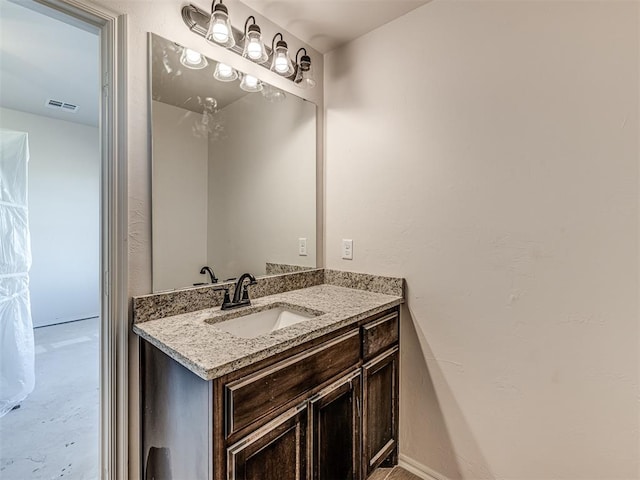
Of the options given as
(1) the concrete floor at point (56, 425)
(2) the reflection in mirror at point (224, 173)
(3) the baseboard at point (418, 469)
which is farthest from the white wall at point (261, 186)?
(3) the baseboard at point (418, 469)

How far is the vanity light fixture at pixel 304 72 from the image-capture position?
1.77 metres

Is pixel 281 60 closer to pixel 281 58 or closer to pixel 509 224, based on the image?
pixel 281 58

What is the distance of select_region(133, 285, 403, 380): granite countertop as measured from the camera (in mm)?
906

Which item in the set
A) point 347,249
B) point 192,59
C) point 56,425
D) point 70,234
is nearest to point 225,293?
point 347,249

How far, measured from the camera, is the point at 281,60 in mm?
1639

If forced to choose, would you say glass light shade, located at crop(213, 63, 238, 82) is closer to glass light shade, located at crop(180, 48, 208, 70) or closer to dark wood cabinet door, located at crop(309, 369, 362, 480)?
glass light shade, located at crop(180, 48, 208, 70)

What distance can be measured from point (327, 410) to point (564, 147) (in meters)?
1.39

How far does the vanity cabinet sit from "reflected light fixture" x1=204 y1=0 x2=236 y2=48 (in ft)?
4.39

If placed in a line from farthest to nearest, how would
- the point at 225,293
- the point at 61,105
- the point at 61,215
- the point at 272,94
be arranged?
the point at 61,215
the point at 61,105
the point at 272,94
the point at 225,293

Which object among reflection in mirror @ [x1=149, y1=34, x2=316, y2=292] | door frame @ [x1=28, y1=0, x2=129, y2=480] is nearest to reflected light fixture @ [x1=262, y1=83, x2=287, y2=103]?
reflection in mirror @ [x1=149, y1=34, x2=316, y2=292]

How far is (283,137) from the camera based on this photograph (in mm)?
1898

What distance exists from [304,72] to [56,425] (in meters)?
2.72

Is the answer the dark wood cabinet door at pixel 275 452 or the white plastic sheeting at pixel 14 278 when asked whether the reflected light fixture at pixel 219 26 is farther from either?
the white plastic sheeting at pixel 14 278

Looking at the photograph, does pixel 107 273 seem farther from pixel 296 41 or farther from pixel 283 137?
pixel 296 41
